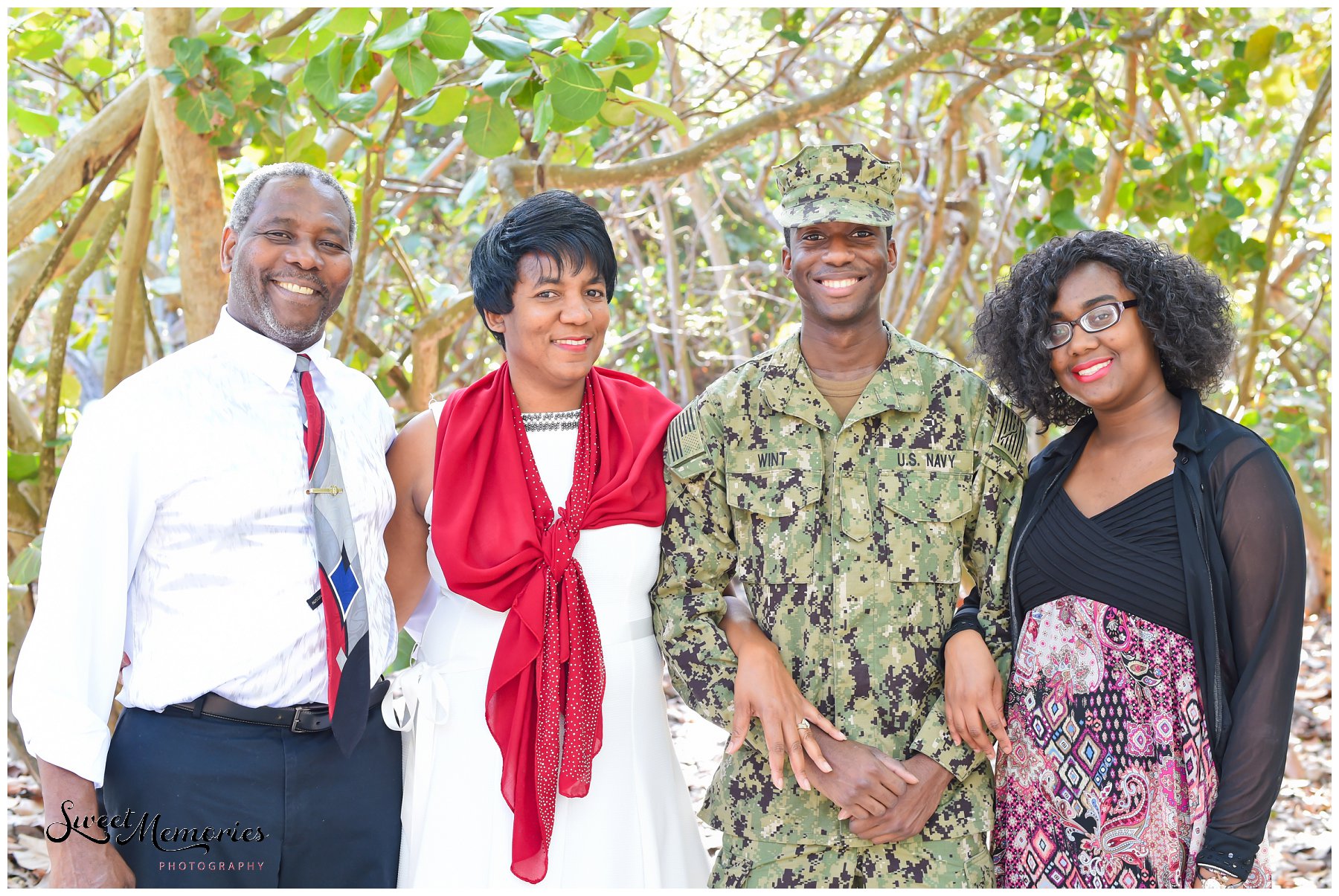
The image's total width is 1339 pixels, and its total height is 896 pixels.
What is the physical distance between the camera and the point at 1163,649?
79.7 inches

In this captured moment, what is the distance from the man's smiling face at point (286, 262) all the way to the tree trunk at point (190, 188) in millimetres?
1022

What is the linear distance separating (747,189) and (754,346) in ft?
7.19

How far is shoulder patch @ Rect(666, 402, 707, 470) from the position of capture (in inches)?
92.7

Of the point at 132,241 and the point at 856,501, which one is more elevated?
the point at 132,241

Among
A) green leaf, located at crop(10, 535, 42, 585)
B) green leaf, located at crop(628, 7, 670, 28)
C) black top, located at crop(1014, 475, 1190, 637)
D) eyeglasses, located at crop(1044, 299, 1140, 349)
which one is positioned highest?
green leaf, located at crop(628, 7, 670, 28)

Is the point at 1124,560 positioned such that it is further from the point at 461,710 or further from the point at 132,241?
the point at 132,241

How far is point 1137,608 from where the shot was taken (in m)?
2.04

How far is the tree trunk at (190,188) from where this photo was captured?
9.95 ft

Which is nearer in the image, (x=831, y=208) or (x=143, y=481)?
(x=143, y=481)

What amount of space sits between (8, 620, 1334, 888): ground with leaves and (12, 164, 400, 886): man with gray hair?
1909mm

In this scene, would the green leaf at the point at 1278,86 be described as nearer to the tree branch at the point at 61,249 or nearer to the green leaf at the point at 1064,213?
the green leaf at the point at 1064,213

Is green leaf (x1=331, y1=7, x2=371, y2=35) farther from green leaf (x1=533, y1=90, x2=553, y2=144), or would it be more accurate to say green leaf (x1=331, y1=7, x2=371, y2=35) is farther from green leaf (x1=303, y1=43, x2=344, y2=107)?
green leaf (x1=533, y1=90, x2=553, y2=144)

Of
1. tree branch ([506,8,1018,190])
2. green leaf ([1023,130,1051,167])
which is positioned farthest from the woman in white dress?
Result: green leaf ([1023,130,1051,167])

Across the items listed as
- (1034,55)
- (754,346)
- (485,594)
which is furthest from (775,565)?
(754,346)
